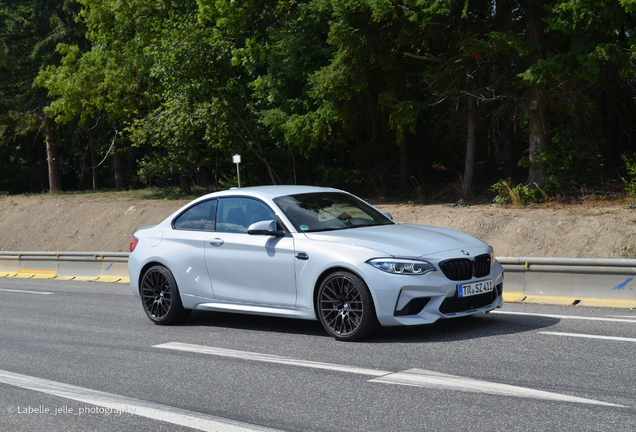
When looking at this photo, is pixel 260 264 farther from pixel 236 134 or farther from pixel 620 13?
pixel 236 134

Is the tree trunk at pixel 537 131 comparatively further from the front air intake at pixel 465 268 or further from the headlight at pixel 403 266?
the headlight at pixel 403 266

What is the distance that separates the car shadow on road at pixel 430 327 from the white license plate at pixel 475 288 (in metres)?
0.46

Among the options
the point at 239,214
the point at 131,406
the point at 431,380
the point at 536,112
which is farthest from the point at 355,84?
the point at 131,406

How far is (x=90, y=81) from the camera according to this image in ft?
96.5

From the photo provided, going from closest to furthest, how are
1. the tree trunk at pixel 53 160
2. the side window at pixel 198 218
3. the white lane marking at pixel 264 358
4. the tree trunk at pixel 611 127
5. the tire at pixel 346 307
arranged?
the white lane marking at pixel 264 358, the tire at pixel 346 307, the side window at pixel 198 218, the tree trunk at pixel 611 127, the tree trunk at pixel 53 160

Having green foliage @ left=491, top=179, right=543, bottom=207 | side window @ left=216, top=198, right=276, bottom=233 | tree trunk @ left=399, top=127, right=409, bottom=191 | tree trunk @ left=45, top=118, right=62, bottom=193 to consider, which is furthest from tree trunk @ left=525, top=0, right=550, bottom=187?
tree trunk @ left=45, top=118, right=62, bottom=193

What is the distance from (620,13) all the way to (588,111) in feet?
17.1

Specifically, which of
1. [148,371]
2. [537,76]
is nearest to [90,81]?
[537,76]

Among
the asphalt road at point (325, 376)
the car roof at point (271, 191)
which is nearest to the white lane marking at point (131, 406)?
the asphalt road at point (325, 376)

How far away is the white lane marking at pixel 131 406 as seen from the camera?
464cm

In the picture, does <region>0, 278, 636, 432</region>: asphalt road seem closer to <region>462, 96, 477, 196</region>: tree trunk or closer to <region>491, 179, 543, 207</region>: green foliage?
<region>491, 179, 543, 207</region>: green foliage

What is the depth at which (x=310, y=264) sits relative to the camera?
7230 mm

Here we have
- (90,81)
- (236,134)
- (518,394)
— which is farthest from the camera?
(90,81)

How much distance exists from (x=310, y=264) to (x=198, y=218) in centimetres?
207
